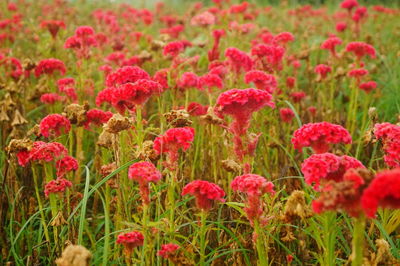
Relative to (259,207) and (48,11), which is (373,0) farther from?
(259,207)

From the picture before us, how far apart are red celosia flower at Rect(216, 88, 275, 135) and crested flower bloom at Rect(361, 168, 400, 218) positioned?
0.95m

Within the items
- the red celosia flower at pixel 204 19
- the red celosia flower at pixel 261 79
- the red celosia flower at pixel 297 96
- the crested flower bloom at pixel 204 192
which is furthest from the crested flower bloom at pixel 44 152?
the red celosia flower at pixel 204 19

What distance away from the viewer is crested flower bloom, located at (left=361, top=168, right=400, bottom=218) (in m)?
0.92

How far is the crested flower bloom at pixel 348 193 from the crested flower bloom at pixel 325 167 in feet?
0.76

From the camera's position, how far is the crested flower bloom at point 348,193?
106 centimetres

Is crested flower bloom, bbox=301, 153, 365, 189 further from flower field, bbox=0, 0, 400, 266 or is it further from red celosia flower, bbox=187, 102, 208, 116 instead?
red celosia flower, bbox=187, 102, 208, 116

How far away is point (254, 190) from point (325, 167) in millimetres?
303

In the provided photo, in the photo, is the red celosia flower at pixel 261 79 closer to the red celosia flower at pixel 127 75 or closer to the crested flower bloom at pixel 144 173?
the red celosia flower at pixel 127 75

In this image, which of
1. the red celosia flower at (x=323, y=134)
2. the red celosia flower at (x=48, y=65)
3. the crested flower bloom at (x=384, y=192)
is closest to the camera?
the crested flower bloom at (x=384, y=192)

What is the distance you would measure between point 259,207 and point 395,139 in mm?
564

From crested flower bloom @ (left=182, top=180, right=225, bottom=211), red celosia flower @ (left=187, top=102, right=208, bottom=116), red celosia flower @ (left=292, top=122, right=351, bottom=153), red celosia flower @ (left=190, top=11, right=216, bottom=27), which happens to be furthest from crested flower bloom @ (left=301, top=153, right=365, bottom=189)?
red celosia flower @ (left=190, top=11, right=216, bottom=27)

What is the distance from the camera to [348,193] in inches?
41.9

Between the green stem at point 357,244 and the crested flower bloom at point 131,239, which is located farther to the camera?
the crested flower bloom at point 131,239

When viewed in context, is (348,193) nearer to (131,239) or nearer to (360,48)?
(131,239)
